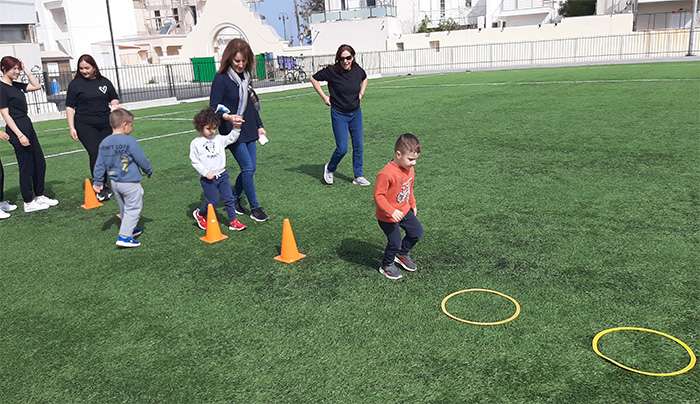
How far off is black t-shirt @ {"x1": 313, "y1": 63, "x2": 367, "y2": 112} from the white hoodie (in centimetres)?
208

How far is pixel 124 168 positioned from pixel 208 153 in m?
0.84

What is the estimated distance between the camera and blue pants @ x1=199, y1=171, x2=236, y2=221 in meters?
6.15

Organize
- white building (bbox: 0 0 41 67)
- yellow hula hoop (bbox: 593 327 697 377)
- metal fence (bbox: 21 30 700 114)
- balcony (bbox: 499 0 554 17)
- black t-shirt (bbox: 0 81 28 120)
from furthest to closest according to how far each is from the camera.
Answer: balcony (bbox: 499 0 554 17) < metal fence (bbox: 21 30 700 114) < white building (bbox: 0 0 41 67) < black t-shirt (bbox: 0 81 28 120) < yellow hula hoop (bbox: 593 327 697 377)

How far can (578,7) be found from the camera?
166 feet

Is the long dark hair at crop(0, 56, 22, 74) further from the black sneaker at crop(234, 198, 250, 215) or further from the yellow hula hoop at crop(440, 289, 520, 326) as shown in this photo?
the yellow hula hoop at crop(440, 289, 520, 326)

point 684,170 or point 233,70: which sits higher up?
point 233,70

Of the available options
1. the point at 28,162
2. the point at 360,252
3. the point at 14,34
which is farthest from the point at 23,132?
the point at 14,34

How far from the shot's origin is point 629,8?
147 ft

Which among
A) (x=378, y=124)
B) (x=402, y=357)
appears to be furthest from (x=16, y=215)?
(x=378, y=124)

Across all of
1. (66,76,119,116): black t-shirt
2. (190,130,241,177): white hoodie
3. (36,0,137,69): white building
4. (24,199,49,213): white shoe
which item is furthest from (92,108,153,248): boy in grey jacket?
(36,0,137,69): white building

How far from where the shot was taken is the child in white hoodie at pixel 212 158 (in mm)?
5887

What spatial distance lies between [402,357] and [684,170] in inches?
236

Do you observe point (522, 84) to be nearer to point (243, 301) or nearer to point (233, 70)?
point (233, 70)

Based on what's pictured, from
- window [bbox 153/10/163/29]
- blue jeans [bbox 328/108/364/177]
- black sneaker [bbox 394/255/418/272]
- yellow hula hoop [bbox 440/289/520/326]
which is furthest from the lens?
window [bbox 153/10/163/29]
